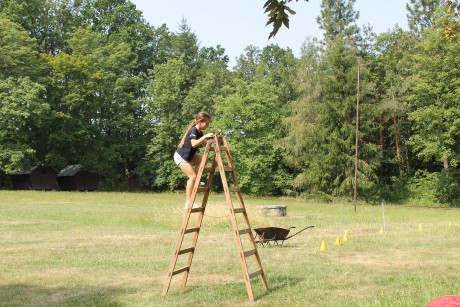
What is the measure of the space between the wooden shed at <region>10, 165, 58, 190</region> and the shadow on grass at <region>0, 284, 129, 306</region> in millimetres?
46041

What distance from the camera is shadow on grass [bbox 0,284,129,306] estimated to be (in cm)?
662

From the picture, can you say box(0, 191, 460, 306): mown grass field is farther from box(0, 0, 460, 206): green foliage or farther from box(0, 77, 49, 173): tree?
box(0, 77, 49, 173): tree

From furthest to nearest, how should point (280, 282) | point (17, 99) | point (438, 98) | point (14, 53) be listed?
point (14, 53), point (17, 99), point (438, 98), point (280, 282)

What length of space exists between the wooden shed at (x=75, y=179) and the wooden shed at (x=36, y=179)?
965 millimetres

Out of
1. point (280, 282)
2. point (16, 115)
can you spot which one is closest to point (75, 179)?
point (16, 115)

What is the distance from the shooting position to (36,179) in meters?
51.8

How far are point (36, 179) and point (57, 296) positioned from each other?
47684 millimetres

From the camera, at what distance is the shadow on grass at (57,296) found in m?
6.62

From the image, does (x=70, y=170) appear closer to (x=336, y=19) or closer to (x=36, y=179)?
(x=36, y=179)

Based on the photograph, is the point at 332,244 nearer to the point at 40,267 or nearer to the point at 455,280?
the point at 455,280

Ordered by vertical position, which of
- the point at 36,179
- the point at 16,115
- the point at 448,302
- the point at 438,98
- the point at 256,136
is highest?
the point at 438,98

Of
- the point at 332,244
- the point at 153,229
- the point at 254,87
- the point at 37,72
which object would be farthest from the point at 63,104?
the point at 332,244

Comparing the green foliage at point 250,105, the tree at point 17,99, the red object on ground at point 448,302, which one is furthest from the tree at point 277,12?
the tree at point 17,99

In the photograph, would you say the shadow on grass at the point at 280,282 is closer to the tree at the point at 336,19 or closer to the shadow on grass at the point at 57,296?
the shadow on grass at the point at 57,296
